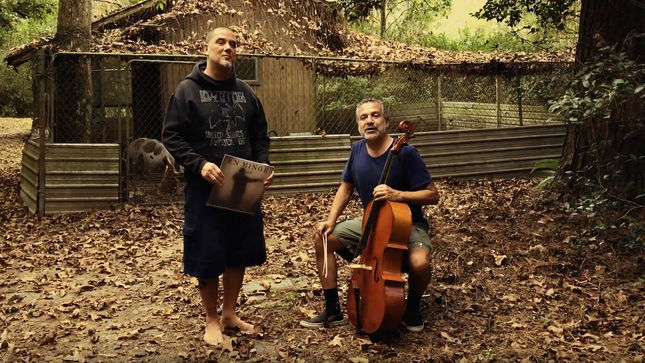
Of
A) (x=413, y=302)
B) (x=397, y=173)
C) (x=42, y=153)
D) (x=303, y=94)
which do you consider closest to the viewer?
(x=397, y=173)

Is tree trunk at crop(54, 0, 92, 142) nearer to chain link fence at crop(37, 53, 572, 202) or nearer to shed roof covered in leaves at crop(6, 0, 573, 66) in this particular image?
chain link fence at crop(37, 53, 572, 202)

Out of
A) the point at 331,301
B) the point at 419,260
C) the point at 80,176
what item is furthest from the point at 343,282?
the point at 80,176

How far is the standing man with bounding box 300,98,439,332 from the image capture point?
4391mm

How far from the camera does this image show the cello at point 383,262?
406 cm

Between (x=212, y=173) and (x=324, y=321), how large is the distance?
145 centimetres

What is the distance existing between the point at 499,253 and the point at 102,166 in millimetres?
6021

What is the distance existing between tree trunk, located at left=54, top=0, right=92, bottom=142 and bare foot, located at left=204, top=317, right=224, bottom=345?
7.67 meters

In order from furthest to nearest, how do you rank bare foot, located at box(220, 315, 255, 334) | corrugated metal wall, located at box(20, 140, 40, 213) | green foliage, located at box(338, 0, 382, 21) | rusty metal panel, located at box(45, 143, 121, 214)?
1. corrugated metal wall, located at box(20, 140, 40, 213)
2. green foliage, located at box(338, 0, 382, 21)
3. rusty metal panel, located at box(45, 143, 121, 214)
4. bare foot, located at box(220, 315, 255, 334)

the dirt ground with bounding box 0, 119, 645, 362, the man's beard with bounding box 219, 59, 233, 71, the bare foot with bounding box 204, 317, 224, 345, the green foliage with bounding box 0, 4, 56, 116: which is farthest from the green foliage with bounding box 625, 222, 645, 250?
the green foliage with bounding box 0, 4, 56, 116

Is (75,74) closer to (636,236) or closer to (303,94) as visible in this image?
(303,94)

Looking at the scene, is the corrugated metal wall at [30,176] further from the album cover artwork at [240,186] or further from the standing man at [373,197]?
the standing man at [373,197]

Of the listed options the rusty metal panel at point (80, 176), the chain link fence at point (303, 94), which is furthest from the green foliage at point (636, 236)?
the rusty metal panel at point (80, 176)

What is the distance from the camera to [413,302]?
4539 millimetres

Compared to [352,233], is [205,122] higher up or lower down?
higher up
